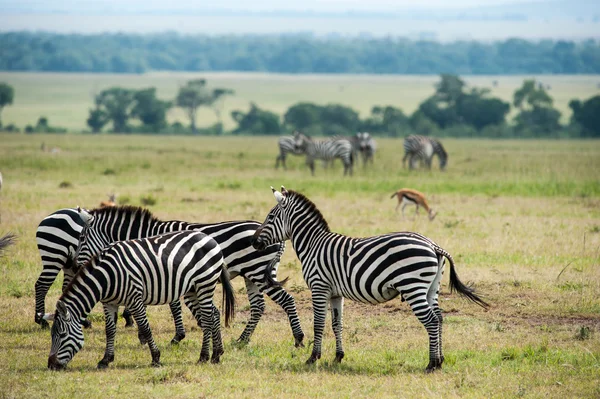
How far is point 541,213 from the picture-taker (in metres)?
20.1

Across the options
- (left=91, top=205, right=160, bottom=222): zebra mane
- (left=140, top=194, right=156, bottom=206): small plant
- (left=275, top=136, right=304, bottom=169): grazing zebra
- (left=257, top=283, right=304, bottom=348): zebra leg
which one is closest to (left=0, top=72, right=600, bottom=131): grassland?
(left=275, top=136, right=304, bottom=169): grazing zebra

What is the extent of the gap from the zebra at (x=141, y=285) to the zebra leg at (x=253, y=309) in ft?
2.70

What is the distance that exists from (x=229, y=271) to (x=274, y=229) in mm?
905

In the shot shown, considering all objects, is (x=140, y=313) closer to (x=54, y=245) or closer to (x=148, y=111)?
(x=54, y=245)

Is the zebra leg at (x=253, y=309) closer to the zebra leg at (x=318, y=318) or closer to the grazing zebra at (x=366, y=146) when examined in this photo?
the zebra leg at (x=318, y=318)

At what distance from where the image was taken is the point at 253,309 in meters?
9.96

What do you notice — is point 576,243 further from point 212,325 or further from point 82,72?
point 82,72

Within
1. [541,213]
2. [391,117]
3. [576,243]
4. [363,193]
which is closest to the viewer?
[576,243]

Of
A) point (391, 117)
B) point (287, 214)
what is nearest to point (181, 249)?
point (287, 214)

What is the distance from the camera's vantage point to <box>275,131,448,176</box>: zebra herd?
109 ft

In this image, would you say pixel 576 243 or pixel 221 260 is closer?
pixel 221 260

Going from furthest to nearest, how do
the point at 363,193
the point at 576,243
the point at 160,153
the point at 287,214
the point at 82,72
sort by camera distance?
the point at 82,72 < the point at 160,153 < the point at 363,193 < the point at 576,243 < the point at 287,214

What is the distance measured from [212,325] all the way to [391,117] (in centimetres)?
6352

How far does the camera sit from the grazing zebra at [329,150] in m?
33.1
